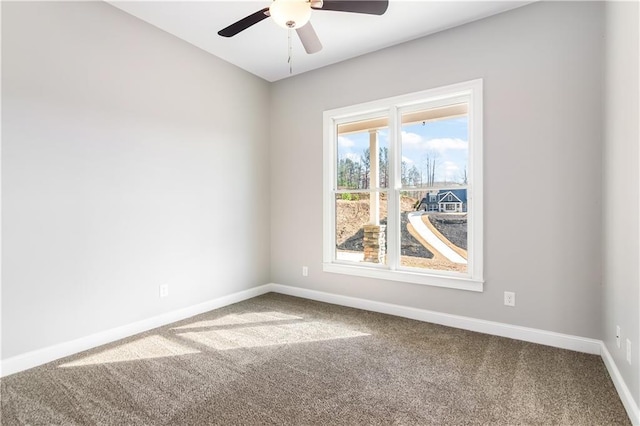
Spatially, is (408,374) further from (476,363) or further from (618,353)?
(618,353)

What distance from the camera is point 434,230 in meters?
3.25

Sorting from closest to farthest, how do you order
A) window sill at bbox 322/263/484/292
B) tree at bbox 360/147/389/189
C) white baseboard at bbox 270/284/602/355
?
white baseboard at bbox 270/284/602/355
window sill at bbox 322/263/484/292
tree at bbox 360/147/389/189

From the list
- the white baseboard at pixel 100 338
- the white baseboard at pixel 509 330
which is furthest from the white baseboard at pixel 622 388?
the white baseboard at pixel 100 338

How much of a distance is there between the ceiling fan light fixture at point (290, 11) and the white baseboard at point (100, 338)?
2846 mm

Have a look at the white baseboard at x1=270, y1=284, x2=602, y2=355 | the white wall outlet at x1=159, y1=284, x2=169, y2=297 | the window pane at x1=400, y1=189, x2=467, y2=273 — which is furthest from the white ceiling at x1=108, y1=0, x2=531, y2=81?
the white baseboard at x1=270, y1=284, x2=602, y2=355

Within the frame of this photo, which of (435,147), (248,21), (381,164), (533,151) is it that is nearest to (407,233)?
(381,164)

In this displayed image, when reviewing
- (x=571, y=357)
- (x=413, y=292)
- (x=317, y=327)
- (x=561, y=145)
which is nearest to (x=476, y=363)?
(x=571, y=357)

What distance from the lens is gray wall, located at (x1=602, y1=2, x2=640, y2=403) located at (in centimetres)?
169

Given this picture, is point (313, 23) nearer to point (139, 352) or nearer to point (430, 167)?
point (430, 167)

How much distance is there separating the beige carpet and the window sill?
1.41 ft

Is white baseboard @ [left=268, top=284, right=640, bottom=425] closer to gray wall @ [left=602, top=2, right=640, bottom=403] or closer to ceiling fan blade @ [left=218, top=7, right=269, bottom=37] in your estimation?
gray wall @ [left=602, top=2, right=640, bottom=403]

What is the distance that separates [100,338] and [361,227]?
2783 millimetres

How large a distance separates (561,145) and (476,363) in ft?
6.11

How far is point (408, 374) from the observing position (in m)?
2.19
